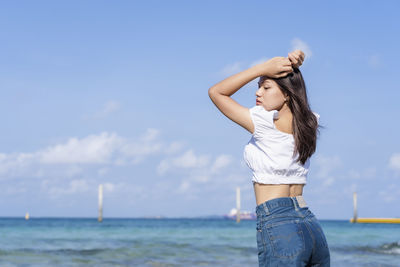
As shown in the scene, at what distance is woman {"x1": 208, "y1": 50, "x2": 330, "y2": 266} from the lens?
2.15 meters

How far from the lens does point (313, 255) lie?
7.20ft

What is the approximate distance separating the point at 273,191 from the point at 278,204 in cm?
7

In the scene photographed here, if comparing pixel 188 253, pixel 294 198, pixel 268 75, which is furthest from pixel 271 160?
pixel 188 253

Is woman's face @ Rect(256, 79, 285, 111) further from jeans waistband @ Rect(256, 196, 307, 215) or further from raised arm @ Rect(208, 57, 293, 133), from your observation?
jeans waistband @ Rect(256, 196, 307, 215)

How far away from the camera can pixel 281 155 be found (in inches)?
88.2

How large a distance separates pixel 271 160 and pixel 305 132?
0.64ft

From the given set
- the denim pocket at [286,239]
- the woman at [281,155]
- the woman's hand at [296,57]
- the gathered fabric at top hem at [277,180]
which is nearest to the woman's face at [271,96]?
the woman at [281,155]

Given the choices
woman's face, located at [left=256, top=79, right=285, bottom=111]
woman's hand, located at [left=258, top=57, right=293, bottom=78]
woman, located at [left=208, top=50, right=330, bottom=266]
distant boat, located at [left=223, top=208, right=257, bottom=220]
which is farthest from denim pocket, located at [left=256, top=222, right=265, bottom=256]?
distant boat, located at [left=223, top=208, right=257, bottom=220]

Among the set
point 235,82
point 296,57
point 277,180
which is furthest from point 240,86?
point 277,180

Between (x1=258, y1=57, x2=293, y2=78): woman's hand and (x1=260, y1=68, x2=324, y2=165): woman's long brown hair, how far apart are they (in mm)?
36

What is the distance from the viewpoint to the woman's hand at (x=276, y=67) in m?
2.25

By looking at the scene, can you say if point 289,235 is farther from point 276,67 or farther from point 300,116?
point 276,67

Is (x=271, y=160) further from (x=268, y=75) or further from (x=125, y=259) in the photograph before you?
(x=125, y=259)

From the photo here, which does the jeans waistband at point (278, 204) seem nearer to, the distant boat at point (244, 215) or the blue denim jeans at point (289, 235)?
the blue denim jeans at point (289, 235)
